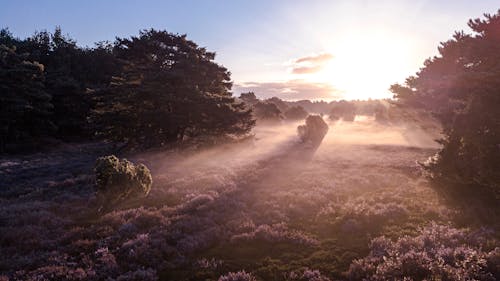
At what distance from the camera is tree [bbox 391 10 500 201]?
48.9 ft

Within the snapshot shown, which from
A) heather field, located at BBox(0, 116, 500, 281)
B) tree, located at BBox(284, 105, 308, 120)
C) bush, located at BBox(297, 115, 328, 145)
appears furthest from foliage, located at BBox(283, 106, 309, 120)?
heather field, located at BBox(0, 116, 500, 281)

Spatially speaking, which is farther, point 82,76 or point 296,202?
point 82,76

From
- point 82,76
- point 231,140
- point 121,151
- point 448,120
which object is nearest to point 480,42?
point 448,120

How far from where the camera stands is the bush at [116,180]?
52.6 ft

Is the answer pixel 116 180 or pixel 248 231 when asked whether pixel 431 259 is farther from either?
pixel 116 180

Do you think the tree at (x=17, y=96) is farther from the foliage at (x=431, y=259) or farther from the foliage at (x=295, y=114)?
the foliage at (x=295, y=114)

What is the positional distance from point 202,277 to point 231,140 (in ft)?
107

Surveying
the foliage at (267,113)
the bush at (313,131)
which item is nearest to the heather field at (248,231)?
the bush at (313,131)

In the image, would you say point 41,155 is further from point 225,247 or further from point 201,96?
point 225,247

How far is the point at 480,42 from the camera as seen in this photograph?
16219mm

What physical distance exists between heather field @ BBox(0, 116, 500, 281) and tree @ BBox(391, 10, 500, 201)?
1518 millimetres

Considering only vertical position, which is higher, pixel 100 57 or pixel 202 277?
pixel 100 57

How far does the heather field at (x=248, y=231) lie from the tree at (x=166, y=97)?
1503cm

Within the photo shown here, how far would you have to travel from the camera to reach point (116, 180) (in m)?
16.2
